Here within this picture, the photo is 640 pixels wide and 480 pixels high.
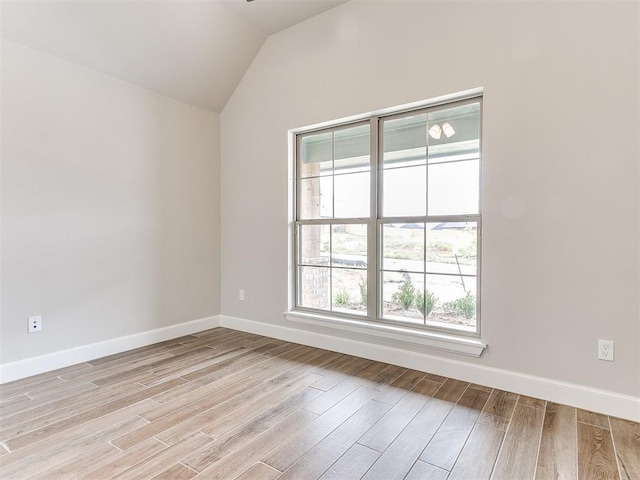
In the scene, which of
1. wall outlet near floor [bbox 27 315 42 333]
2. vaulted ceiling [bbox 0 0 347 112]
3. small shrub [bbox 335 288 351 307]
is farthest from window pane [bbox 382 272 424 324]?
wall outlet near floor [bbox 27 315 42 333]

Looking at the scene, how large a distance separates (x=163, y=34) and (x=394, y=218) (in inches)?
99.2

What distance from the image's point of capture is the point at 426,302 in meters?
2.82

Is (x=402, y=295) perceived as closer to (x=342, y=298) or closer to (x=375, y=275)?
(x=375, y=275)

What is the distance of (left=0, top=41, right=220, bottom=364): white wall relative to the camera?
8.57ft

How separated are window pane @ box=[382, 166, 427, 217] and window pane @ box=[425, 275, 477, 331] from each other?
572mm

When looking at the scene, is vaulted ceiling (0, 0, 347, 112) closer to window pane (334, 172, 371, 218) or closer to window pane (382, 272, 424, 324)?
window pane (334, 172, 371, 218)

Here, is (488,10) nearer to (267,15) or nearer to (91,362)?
(267,15)

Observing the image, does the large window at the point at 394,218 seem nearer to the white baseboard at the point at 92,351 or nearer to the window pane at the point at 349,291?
the window pane at the point at 349,291

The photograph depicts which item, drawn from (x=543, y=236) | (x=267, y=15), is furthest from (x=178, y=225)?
(x=543, y=236)

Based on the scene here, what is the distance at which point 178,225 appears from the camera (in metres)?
3.71

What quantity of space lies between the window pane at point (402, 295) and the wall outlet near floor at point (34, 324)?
107 inches

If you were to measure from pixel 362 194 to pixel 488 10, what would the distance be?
1.59 metres

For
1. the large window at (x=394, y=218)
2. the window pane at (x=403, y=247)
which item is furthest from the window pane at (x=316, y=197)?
the window pane at (x=403, y=247)

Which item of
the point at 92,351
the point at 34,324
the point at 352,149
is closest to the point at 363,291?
the point at 352,149
